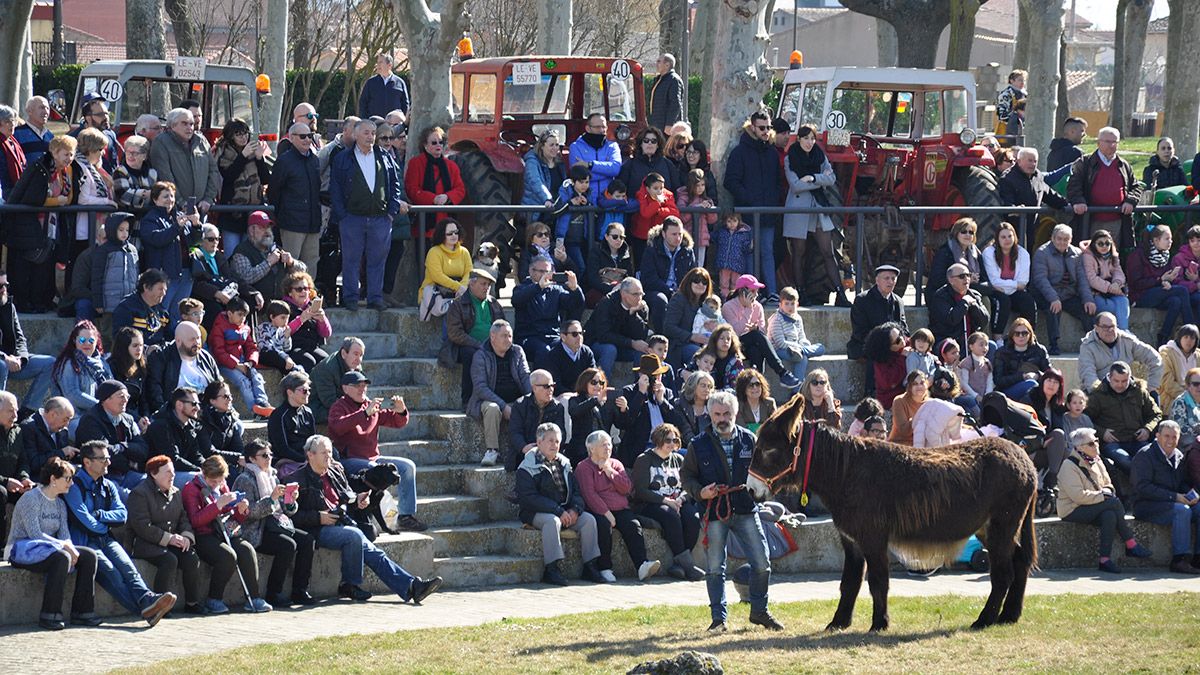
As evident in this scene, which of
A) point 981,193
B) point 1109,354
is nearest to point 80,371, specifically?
point 1109,354

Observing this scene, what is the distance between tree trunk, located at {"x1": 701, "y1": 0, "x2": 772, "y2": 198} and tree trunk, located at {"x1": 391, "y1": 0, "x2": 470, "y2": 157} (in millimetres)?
2909

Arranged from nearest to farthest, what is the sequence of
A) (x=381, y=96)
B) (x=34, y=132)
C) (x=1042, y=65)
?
(x=34, y=132) → (x=381, y=96) → (x=1042, y=65)

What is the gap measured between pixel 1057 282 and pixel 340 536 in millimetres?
9077

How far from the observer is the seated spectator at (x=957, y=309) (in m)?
18.6

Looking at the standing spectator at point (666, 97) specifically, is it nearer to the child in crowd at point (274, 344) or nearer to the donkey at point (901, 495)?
the child in crowd at point (274, 344)

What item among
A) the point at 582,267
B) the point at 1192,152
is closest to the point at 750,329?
the point at 582,267

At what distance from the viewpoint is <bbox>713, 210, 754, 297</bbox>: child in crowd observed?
18.8 metres

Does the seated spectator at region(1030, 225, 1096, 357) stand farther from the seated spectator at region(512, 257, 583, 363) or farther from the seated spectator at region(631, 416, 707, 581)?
the seated spectator at region(631, 416, 707, 581)

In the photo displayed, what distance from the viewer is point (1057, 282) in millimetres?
19844

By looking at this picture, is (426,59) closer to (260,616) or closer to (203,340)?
(203,340)

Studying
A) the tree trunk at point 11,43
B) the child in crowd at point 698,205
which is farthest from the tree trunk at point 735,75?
the tree trunk at point 11,43

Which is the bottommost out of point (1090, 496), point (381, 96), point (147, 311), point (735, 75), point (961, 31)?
point (1090, 496)

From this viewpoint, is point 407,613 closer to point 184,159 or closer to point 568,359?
point 568,359

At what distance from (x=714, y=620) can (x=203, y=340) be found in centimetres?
549
